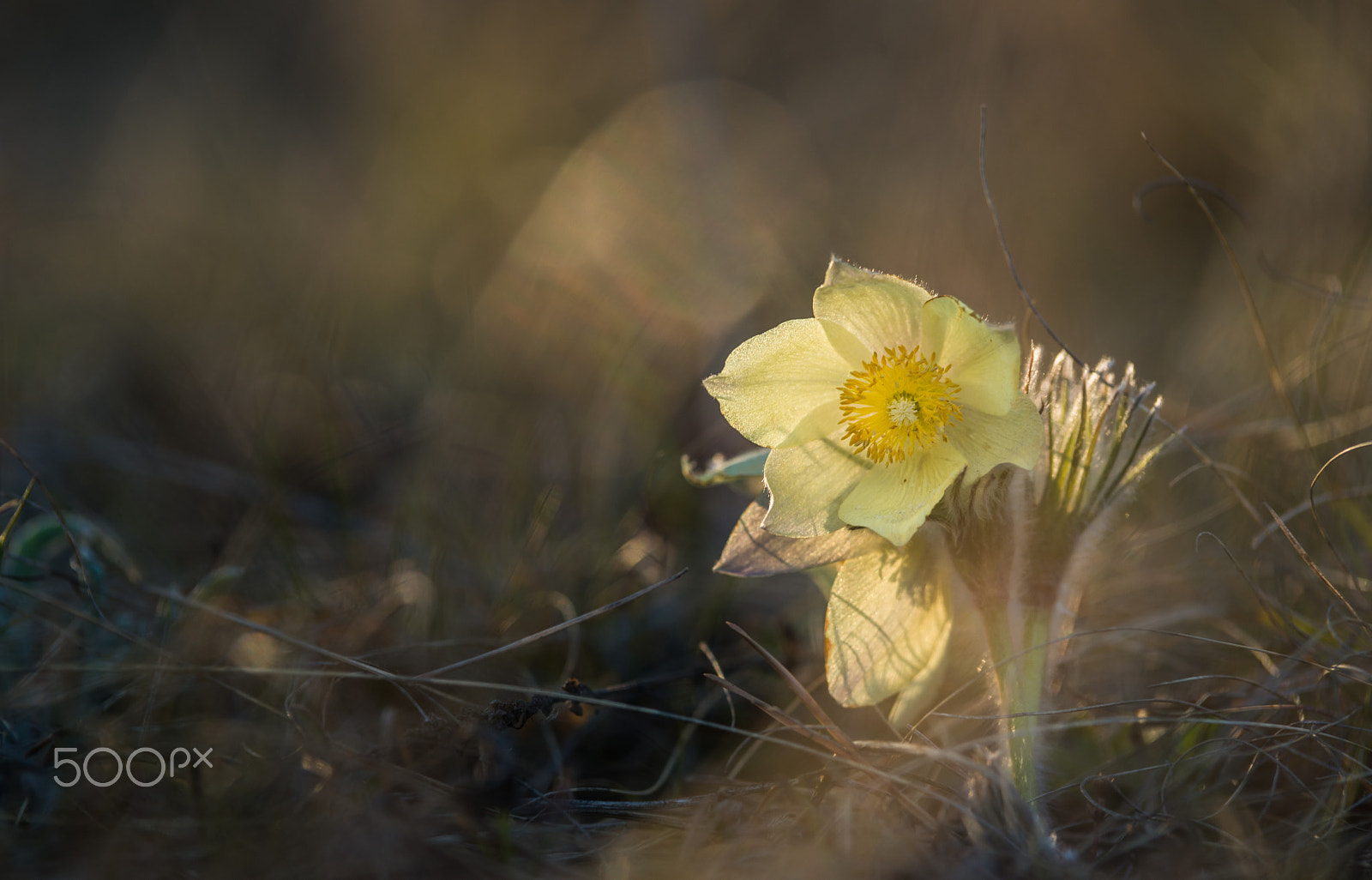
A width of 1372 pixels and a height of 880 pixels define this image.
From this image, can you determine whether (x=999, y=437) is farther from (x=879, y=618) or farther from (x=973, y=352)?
(x=879, y=618)

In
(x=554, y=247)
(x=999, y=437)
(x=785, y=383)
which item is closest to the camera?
(x=999, y=437)

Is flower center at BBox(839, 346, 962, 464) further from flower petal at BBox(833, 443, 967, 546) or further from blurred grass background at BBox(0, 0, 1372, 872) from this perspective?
blurred grass background at BBox(0, 0, 1372, 872)

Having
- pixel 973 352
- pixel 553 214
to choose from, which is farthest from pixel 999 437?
pixel 553 214

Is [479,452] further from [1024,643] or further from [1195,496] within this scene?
[1195,496]

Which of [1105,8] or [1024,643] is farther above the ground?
[1105,8]

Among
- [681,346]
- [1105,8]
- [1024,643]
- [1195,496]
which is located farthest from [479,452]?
[1105,8]

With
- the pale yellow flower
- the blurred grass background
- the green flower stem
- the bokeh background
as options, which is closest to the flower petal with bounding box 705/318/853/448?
the pale yellow flower
